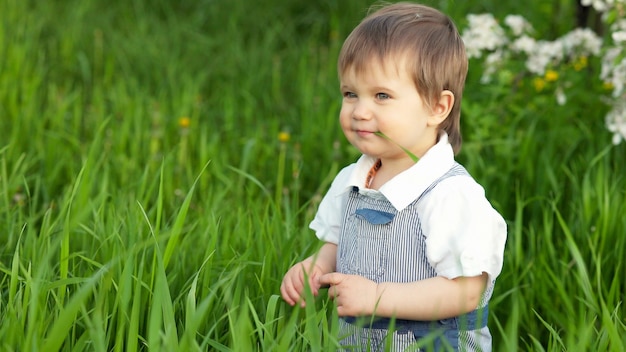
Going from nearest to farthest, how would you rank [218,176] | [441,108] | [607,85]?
1. [441,108]
2. [218,176]
3. [607,85]

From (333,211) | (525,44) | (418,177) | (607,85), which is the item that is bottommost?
(333,211)

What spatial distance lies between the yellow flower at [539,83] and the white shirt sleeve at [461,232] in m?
1.89

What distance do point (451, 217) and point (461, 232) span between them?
0.04m

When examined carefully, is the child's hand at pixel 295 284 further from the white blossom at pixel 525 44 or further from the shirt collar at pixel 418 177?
the white blossom at pixel 525 44

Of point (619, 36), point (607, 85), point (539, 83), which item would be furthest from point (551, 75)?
point (619, 36)

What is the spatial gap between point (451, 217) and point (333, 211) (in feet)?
1.20

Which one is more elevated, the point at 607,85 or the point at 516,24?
the point at 516,24

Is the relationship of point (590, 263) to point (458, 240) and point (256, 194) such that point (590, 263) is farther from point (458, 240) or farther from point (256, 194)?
point (256, 194)

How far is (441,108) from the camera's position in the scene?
1933 millimetres

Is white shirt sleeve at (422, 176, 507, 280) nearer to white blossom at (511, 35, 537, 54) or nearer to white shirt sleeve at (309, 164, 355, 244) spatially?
white shirt sleeve at (309, 164, 355, 244)

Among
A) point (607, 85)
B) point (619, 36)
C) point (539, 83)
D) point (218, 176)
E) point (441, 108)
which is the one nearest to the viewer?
point (441, 108)

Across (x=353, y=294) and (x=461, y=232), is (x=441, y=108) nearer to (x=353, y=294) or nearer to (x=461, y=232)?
(x=461, y=232)

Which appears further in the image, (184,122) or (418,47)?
(184,122)

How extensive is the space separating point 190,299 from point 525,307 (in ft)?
3.60
